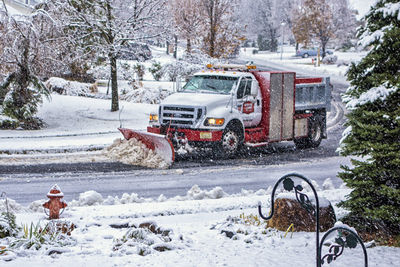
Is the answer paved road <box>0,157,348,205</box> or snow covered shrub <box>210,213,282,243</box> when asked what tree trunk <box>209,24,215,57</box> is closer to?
paved road <box>0,157,348,205</box>

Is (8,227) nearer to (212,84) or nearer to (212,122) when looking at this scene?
(212,122)

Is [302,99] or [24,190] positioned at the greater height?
[302,99]

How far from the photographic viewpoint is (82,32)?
24891 millimetres

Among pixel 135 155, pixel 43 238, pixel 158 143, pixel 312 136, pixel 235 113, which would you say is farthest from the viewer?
pixel 312 136

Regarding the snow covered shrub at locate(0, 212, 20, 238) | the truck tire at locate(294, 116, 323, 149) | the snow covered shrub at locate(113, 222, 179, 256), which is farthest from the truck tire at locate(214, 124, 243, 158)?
the snow covered shrub at locate(0, 212, 20, 238)

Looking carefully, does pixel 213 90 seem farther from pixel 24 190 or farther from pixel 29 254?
pixel 29 254

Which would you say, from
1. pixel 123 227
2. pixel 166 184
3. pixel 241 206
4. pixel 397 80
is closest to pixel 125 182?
pixel 166 184

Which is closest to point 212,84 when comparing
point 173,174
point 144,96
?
point 173,174

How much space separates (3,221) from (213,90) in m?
10.2

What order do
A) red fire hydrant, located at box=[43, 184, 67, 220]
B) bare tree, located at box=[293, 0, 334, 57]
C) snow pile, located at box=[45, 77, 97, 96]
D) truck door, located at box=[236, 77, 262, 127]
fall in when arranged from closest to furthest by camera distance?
red fire hydrant, located at box=[43, 184, 67, 220] < truck door, located at box=[236, 77, 262, 127] < snow pile, located at box=[45, 77, 97, 96] < bare tree, located at box=[293, 0, 334, 57]

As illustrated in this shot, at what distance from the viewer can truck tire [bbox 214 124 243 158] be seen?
52.4 feet

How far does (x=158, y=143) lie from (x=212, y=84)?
3.03 meters

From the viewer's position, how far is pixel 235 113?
640 inches

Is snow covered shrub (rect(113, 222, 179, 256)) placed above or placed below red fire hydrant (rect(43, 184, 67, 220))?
below
